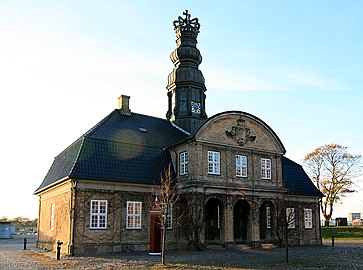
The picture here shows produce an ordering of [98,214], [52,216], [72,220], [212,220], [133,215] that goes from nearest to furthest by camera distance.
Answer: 1. [72,220]
2. [98,214]
3. [133,215]
4. [52,216]
5. [212,220]

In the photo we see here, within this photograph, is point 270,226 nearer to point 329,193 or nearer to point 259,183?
point 259,183

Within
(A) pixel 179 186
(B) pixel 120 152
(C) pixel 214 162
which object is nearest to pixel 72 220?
(B) pixel 120 152

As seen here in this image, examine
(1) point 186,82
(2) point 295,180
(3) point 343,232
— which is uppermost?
(1) point 186,82

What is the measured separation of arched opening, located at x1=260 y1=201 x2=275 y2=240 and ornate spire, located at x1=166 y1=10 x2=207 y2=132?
8.62 meters

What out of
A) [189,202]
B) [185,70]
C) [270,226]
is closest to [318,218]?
[270,226]

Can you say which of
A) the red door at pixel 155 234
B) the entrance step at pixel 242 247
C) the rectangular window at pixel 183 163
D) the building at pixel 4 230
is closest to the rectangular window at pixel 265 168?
the entrance step at pixel 242 247

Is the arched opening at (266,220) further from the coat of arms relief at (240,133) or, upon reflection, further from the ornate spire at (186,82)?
the ornate spire at (186,82)

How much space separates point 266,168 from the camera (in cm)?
3067

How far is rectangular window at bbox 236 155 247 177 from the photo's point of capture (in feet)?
95.5

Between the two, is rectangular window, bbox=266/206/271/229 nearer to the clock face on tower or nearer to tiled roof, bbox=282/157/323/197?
tiled roof, bbox=282/157/323/197

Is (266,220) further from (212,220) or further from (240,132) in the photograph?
Result: (240,132)

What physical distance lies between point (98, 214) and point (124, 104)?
32.5 ft

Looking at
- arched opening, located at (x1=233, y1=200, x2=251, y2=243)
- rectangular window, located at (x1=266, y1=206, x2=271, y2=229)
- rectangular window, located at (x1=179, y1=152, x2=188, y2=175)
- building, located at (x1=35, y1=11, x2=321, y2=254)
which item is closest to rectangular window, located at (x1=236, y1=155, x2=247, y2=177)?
building, located at (x1=35, y1=11, x2=321, y2=254)

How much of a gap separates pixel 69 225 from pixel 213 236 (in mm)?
11102
